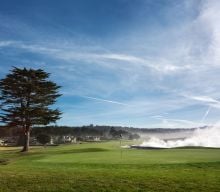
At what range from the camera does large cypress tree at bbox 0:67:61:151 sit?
49656 mm

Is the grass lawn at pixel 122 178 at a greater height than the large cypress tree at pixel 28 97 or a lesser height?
lesser

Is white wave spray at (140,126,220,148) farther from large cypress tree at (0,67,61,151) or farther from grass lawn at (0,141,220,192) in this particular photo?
grass lawn at (0,141,220,192)

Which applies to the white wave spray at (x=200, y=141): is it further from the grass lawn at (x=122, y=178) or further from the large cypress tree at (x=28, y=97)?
the grass lawn at (x=122, y=178)

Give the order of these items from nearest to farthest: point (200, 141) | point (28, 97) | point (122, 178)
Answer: point (122, 178) < point (28, 97) < point (200, 141)

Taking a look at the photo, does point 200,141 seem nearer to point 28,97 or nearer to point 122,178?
point 28,97

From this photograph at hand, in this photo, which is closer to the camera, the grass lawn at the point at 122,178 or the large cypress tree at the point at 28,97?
the grass lawn at the point at 122,178

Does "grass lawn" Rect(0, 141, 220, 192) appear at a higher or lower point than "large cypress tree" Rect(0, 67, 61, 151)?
lower

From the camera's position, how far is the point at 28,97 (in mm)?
50344

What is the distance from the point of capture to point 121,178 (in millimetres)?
15477

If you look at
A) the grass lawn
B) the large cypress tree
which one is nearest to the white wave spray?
the large cypress tree

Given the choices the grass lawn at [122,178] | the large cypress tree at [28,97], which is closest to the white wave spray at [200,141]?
the large cypress tree at [28,97]

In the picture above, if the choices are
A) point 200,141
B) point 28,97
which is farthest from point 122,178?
point 200,141

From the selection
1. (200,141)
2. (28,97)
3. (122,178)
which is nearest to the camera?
(122,178)

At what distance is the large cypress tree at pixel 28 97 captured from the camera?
163ft
